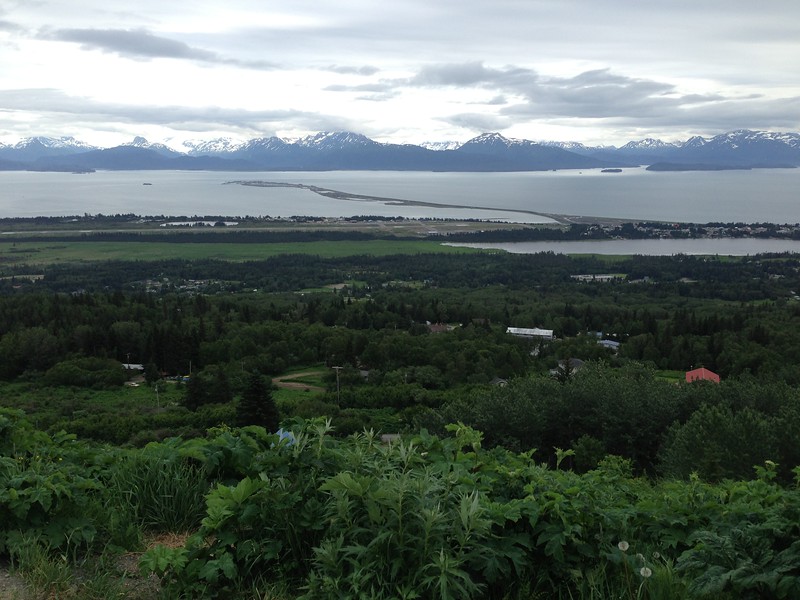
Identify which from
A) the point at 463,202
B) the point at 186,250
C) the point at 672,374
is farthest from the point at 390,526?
the point at 463,202

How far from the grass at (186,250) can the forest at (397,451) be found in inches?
1264

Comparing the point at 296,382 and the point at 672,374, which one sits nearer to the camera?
the point at 672,374

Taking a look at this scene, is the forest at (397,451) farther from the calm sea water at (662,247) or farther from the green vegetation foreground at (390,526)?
the calm sea water at (662,247)

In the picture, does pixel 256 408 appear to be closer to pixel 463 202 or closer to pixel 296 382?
pixel 296 382

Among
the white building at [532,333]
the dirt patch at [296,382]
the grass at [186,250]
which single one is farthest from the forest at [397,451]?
the grass at [186,250]

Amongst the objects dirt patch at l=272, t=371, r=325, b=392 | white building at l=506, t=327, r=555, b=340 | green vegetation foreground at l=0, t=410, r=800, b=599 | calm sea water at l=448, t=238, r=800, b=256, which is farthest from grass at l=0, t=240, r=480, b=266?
green vegetation foreground at l=0, t=410, r=800, b=599

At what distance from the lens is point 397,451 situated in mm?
2932

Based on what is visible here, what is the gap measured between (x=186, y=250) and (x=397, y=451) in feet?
269

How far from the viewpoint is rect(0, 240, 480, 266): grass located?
7344 cm

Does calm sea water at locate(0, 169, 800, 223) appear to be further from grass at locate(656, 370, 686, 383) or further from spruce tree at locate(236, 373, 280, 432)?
spruce tree at locate(236, 373, 280, 432)

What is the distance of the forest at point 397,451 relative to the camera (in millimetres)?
2461

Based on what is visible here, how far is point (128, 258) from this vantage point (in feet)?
240

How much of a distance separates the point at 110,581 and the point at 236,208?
135 meters

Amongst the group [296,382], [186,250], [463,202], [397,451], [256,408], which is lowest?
[296,382]
